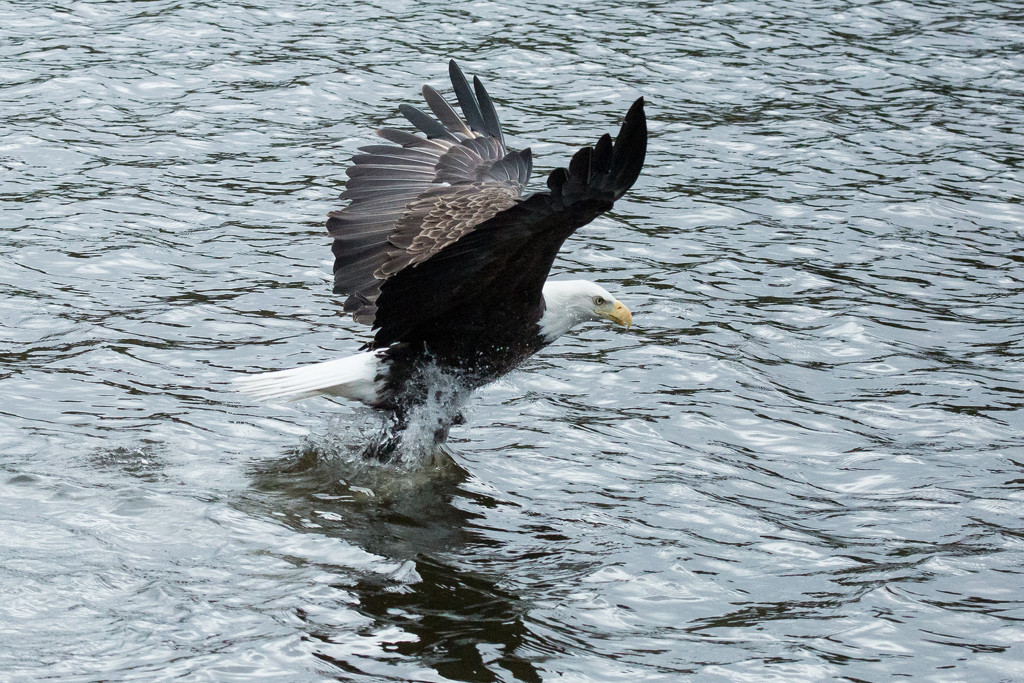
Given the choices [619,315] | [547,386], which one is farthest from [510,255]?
[547,386]

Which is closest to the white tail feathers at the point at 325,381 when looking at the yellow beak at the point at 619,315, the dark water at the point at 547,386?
the dark water at the point at 547,386

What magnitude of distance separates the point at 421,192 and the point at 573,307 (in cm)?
87

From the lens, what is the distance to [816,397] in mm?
5918

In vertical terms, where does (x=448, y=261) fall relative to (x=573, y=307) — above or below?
above

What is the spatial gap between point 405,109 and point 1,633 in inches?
120

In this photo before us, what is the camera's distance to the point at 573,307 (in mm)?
5391

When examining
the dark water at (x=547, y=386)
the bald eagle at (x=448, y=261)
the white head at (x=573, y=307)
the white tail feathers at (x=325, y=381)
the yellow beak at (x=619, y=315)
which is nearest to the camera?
the dark water at (x=547, y=386)

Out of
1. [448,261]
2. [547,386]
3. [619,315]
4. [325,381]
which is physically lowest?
[547,386]

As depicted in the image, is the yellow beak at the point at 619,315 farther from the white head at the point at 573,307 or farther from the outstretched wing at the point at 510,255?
the outstretched wing at the point at 510,255

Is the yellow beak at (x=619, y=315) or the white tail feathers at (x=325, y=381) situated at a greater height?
the yellow beak at (x=619, y=315)

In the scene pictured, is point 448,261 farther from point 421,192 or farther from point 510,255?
point 421,192

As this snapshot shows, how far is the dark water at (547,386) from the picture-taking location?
387 cm

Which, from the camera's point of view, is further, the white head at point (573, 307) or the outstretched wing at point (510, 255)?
the white head at point (573, 307)

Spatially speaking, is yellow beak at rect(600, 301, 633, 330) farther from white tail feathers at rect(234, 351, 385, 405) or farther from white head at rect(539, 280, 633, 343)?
white tail feathers at rect(234, 351, 385, 405)
